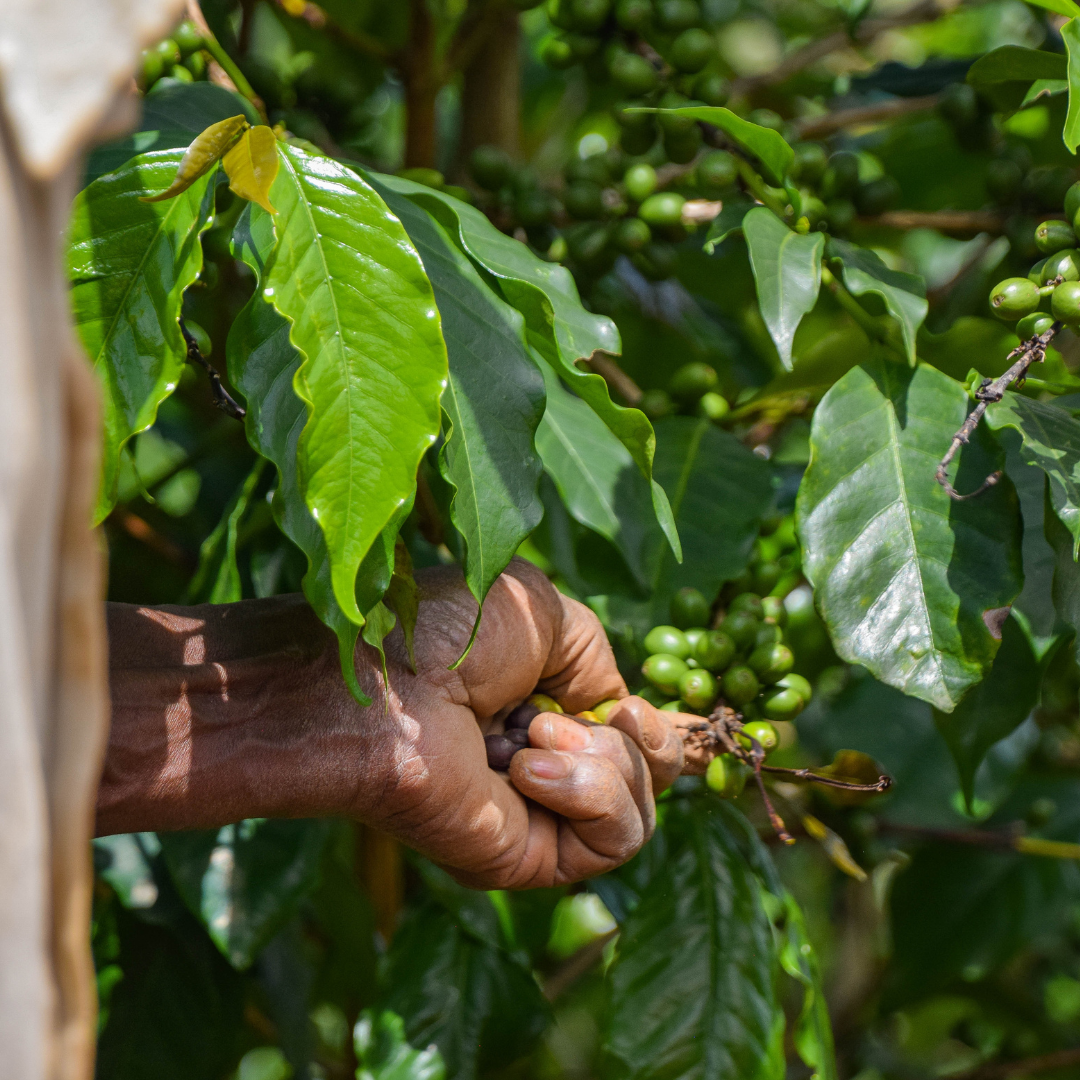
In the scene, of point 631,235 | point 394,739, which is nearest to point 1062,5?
point 631,235

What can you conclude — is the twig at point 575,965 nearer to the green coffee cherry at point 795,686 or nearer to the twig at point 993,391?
the green coffee cherry at point 795,686

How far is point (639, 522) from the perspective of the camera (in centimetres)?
100

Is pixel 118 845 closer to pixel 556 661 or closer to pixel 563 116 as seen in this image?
pixel 556 661

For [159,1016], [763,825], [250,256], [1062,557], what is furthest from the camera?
[763,825]

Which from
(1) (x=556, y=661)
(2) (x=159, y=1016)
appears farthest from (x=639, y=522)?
(2) (x=159, y=1016)

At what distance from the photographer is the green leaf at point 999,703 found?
94 centimetres

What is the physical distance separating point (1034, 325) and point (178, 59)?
0.82 meters

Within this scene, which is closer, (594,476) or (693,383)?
(594,476)

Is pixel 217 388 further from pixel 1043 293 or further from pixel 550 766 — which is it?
pixel 1043 293

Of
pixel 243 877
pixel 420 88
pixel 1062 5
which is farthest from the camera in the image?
pixel 420 88

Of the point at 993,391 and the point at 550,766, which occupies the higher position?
the point at 993,391

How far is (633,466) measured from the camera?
40.3 inches

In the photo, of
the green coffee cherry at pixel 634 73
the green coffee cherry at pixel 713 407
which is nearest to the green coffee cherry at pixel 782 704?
the green coffee cherry at pixel 713 407

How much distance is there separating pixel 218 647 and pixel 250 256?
0.30 metres
